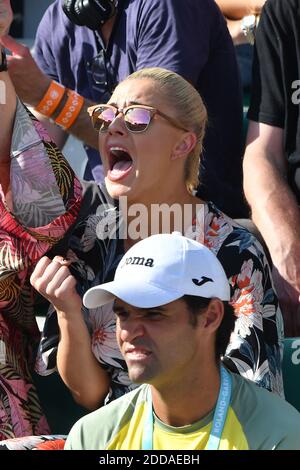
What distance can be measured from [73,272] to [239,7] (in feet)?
5.66

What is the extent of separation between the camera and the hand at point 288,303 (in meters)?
3.58

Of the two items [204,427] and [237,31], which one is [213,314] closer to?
[204,427]

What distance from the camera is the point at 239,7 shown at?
462 cm

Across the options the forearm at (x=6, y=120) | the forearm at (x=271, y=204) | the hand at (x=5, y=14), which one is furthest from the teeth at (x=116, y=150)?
the forearm at (x=271, y=204)

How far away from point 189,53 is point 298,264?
852 mm

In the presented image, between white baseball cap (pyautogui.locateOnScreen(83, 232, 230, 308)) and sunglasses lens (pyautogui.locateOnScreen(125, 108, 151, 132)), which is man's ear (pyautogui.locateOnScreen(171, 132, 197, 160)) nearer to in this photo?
sunglasses lens (pyautogui.locateOnScreen(125, 108, 151, 132))

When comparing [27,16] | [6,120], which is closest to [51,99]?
[6,120]

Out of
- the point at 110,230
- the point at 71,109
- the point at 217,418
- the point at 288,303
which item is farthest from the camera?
the point at 71,109

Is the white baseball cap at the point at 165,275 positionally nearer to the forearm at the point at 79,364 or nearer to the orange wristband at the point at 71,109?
the forearm at the point at 79,364

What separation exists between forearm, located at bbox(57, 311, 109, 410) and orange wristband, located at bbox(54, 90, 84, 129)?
43.7 inches

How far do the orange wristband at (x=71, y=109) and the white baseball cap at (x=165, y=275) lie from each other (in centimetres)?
141

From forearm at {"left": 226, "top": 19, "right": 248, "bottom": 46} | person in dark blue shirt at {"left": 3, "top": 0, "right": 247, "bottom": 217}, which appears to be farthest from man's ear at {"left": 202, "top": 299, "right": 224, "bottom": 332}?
forearm at {"left": 226, "top": 19, "right": 248, "bottom": 46}
